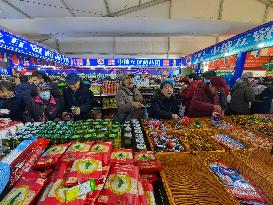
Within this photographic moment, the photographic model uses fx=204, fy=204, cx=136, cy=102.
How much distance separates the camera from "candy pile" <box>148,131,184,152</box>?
229 cm

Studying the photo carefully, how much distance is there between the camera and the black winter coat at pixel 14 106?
3490 millimetres

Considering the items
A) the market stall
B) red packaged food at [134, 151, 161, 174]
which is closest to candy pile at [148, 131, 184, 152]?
the market stall

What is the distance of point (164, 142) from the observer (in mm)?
2455

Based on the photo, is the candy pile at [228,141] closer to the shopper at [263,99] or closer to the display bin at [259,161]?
the display bin at [259,161]

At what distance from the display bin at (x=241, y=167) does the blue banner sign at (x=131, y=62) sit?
12878 millimetres

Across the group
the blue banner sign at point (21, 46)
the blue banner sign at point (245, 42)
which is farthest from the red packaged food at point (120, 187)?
the blue banner sign at point (245, 42)

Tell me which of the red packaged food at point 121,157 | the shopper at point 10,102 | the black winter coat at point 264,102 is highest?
the shopper at point 10,102

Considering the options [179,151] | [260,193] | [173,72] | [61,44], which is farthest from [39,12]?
[260,193]

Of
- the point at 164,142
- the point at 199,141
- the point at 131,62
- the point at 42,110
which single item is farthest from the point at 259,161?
the point at 131,62

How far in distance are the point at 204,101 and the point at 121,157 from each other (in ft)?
8.88

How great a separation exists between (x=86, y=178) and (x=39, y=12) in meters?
14.3

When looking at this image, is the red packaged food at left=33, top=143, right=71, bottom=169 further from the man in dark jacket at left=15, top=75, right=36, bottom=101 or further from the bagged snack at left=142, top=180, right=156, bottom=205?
the man in dark jacket at left=15, top=75, right=36, bottom=101

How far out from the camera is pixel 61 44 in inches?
839

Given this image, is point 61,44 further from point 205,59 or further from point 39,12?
point 205,59
